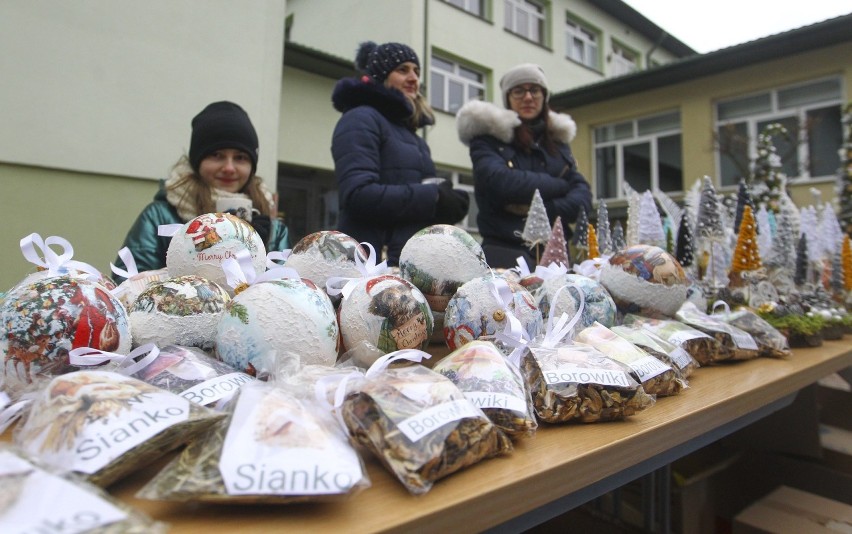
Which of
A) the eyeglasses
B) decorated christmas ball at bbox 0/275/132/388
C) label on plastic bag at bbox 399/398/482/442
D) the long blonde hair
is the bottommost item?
label on plastic bag at bbox 399/398/482/442

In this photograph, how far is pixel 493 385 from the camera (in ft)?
2.47

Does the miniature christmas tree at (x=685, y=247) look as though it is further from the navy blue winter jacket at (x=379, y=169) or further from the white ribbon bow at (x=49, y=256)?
the white ribbon bow at (x=49, y=256)

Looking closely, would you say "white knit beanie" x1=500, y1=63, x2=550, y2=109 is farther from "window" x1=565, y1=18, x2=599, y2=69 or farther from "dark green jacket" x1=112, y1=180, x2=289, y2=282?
"window" x1=565, y1=18, x2=599, y2=69

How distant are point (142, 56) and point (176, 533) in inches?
240

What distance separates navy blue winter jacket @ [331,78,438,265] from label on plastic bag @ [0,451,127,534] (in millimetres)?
1623

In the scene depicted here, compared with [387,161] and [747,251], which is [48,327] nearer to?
[387,161]

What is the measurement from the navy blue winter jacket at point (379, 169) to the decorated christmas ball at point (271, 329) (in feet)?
3.90

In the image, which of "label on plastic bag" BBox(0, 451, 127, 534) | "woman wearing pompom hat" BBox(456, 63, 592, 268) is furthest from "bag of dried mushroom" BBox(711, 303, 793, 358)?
"label on plastic bag" BBox(0, 451, 127, 534)

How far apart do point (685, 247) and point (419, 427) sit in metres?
1.91

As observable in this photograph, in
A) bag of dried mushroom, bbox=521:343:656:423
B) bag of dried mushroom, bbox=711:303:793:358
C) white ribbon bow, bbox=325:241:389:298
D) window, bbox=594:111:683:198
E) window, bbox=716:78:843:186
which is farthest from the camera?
window, bbox=594:111:683:198

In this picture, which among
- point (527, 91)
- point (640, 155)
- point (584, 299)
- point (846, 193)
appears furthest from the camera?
point (640, 155)

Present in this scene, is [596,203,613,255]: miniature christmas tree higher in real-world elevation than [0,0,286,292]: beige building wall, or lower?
lower

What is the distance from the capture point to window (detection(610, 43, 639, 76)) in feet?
49.5

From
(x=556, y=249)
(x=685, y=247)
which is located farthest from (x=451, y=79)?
(x=556, y=249)
